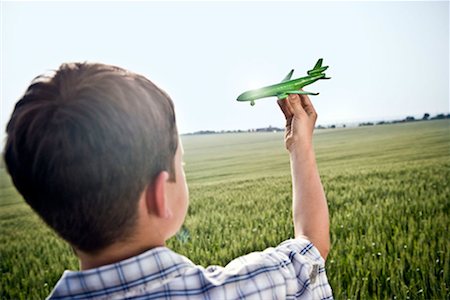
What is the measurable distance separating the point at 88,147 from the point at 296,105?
283 mm

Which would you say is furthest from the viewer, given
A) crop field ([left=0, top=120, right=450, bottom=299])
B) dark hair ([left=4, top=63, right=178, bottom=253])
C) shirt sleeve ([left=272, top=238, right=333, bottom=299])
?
crop field ([left=0, top=120, right=450, bottom=299])

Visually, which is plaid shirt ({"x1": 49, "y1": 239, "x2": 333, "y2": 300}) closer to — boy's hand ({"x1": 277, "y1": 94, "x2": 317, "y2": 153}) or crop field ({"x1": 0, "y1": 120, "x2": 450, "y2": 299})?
boy's hand ({"x1": 277, "y1": 94, "x2": 317, "y2": 153})

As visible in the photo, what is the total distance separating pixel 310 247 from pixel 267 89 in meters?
0.19

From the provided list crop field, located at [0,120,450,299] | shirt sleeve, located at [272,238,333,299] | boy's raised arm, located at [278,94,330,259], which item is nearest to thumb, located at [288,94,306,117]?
boy's raised arm, located at [278,94,330,259]

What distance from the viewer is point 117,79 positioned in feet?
1.61

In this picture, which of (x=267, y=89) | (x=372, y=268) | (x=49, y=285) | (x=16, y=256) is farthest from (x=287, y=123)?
(x=16, y=256)

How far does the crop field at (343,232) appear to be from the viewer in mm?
1655

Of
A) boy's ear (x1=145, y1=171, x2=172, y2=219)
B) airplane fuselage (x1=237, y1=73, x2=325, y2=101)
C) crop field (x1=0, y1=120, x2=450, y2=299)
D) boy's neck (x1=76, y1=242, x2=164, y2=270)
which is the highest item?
airplane fuselage (x1=237, y1=73, x2=325, y2=101)

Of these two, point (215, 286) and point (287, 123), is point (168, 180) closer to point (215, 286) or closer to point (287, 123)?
point (215, 286)

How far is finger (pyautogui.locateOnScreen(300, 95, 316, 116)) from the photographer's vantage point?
2.15ft

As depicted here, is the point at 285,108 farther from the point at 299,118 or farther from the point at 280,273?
the point at 280,273

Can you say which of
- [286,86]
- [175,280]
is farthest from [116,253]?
[286,86]

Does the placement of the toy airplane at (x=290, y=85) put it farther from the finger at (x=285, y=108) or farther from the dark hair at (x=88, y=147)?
the dark hair at (x=88, y=147)

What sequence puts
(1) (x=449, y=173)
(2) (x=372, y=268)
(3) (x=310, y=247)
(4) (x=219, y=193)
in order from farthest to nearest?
1. (4) (x=219, y=193)
2. (1) (x=449, y=173)
3. (2) (x=372, y=268)
4. (3) (x=310, y=247)
